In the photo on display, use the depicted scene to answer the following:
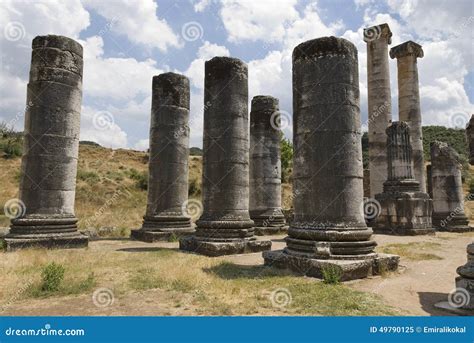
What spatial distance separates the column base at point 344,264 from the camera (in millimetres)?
7082

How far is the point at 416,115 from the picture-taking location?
73.6ft

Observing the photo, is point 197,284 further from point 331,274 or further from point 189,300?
point 331,274

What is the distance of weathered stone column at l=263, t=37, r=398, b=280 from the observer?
766 centimetres

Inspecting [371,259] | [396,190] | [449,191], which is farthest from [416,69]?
[371,259]

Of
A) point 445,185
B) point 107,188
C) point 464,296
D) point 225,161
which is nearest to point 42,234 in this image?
point 225,161

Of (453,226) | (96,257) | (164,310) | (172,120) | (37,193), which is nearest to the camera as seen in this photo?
(164,310)

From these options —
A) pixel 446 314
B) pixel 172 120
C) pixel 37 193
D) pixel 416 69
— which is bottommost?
pixel 446 314

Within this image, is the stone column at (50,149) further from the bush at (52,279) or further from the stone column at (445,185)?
the stone column at (445,185)

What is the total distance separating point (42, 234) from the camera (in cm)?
1090

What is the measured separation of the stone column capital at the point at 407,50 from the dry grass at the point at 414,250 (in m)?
14.4

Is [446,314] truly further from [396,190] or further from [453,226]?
[453,226]

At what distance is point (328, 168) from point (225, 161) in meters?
4.58

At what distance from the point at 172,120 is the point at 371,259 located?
33.9ft

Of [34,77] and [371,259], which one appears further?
[34,77]
